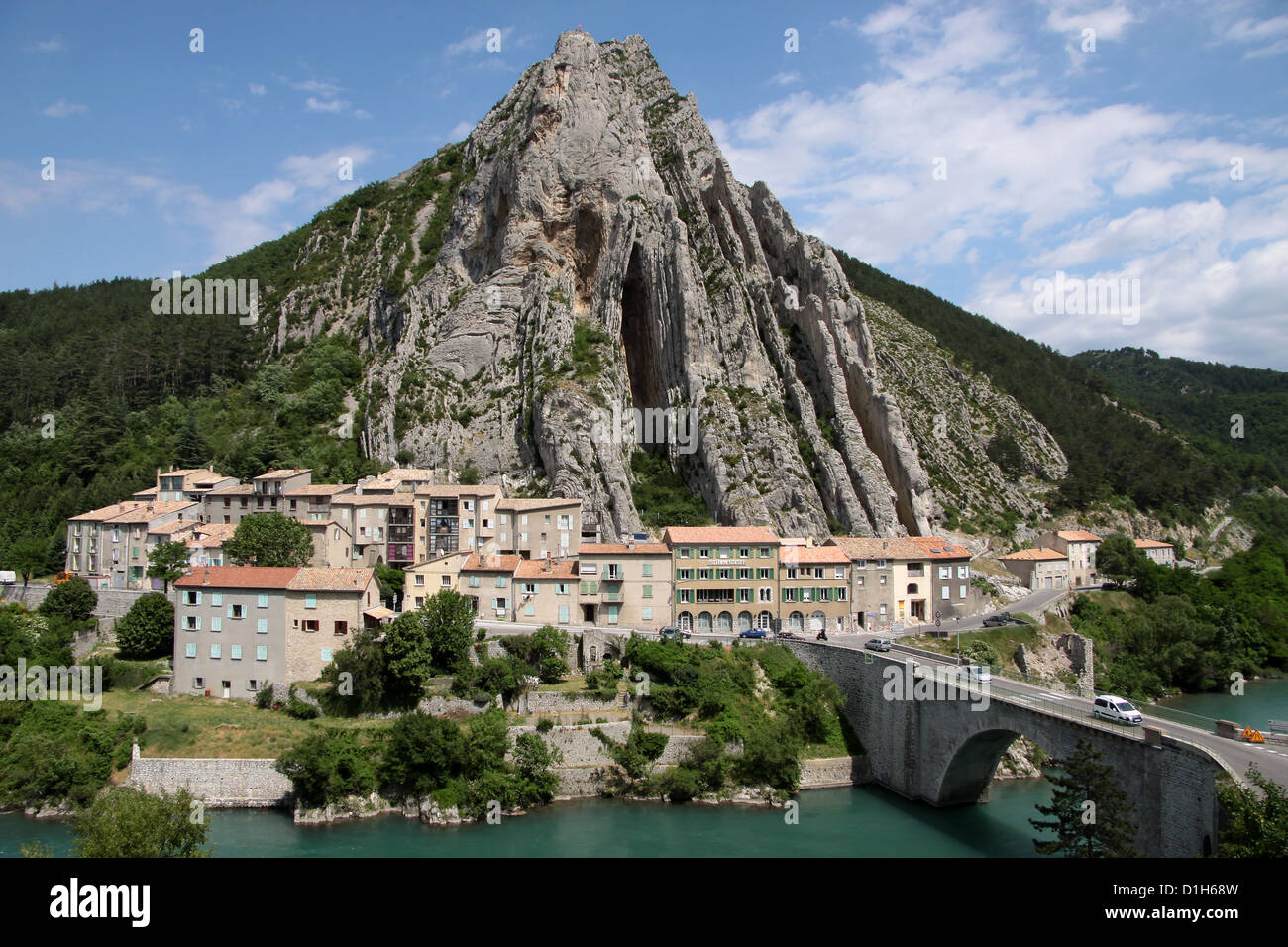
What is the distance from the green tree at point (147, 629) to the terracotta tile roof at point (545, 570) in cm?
1738

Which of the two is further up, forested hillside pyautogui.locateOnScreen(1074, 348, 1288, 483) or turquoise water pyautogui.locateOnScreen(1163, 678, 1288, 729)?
forested hillside pyautogui.locateOnScreen(1074, 348, 1288, 483)

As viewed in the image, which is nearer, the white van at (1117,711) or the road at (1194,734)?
the road at (1194,734)

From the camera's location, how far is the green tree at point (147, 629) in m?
40.9

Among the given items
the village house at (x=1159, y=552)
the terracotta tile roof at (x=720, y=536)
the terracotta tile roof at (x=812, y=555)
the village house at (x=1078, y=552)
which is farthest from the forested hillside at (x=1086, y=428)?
the terracotta tile roof at (x=720, y=536)

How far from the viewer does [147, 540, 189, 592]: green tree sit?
46.5 meters

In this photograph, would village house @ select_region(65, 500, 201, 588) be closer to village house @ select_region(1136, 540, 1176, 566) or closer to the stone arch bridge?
the stone arch bridge

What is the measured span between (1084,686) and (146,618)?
1923 inches

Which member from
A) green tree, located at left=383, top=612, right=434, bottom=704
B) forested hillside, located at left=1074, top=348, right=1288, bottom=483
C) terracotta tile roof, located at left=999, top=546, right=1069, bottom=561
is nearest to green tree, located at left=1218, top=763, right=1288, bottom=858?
green tree, located at left=383, top=612, right=434, bottom=704

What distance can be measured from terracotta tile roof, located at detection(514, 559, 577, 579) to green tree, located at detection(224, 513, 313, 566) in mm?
12558

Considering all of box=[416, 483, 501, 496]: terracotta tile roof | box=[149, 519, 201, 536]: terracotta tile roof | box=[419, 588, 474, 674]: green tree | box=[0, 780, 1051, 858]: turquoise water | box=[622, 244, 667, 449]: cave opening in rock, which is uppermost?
box=[622, 244, 667, 449]: cave opening in rock

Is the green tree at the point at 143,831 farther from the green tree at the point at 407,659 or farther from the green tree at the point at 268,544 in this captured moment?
the green tree at the point at 268,544

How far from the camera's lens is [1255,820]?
714 inches

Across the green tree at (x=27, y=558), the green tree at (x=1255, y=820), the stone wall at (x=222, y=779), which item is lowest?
the stone wall at (x=222, y=779)
